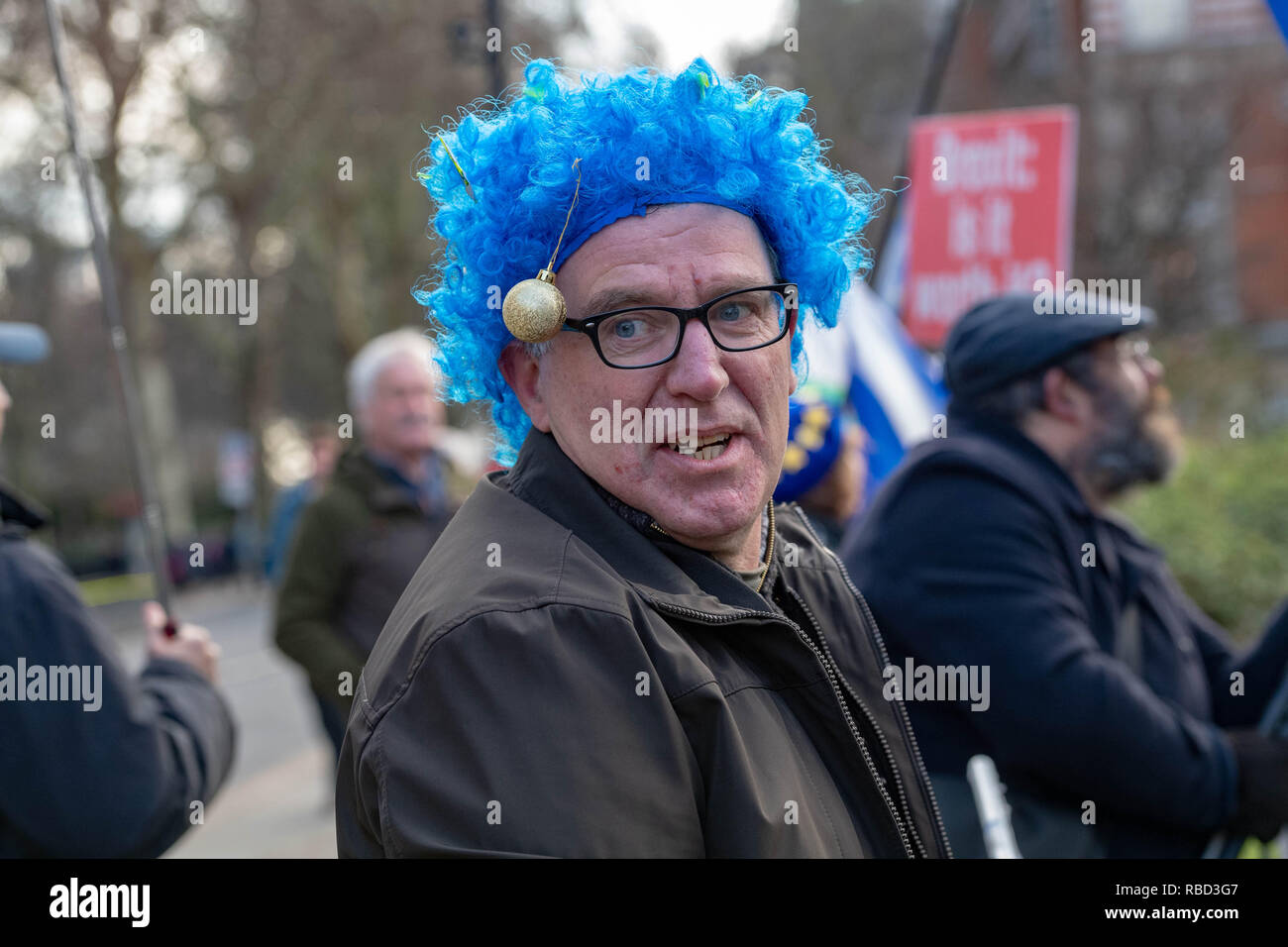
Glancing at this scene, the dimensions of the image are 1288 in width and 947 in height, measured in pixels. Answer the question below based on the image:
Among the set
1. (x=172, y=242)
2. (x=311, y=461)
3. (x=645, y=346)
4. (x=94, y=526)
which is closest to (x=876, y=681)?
(x=645, y=346)

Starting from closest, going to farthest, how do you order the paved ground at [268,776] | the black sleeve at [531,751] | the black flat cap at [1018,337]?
the black sleeve at [531,751], the black flat cap at [1018,337], the paved ground at [268,776]

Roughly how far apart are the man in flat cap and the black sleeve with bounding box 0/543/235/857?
58.5 inches

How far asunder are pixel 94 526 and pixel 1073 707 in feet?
112

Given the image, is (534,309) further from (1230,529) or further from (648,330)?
(1230,529)

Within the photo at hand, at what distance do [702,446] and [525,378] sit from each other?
11.8 inches

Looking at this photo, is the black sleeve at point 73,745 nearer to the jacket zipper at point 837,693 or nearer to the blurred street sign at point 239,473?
the jacket zipper at point 837,693

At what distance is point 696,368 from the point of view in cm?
164

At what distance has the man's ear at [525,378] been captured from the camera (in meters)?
1.75

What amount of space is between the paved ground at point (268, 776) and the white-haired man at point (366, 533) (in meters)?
0.76

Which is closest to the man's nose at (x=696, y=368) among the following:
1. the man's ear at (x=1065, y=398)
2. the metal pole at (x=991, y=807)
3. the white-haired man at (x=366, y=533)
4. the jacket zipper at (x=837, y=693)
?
the jacket zipper at (x=837, y=693)

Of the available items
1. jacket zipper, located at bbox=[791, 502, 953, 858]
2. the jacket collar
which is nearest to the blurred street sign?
jacket zipper, located at bbox=[791, 502, 953, 858]

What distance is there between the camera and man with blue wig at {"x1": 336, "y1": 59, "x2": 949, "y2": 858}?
1320 mm

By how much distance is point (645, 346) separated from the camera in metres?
1.64
